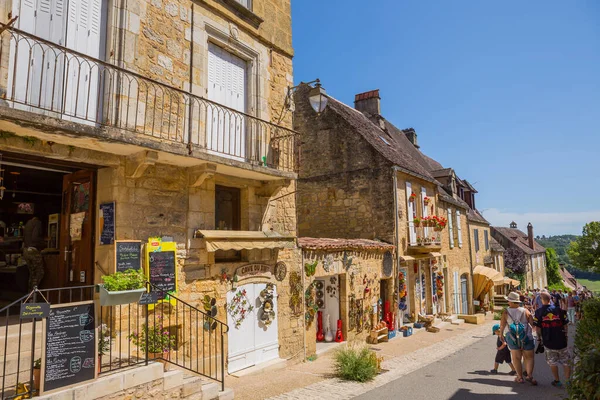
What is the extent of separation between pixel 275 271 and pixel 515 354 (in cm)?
493

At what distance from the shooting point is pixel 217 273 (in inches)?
295

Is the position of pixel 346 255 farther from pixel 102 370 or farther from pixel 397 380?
pixel 102 370

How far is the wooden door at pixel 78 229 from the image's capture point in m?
6.25

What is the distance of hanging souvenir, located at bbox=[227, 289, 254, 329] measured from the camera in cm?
780

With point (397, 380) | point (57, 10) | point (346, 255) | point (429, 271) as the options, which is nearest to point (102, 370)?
point (57, 10)

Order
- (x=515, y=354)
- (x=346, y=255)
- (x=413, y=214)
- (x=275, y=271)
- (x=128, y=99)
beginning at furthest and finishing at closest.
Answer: (x=413, y=214) → (x=346, y=255) → (x=275, y=271) → (x=515, y=354) → (x=128, y=99)

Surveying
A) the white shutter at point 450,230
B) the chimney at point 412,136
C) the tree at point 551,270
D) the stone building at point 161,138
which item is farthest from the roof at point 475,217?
the tree at point 551,270

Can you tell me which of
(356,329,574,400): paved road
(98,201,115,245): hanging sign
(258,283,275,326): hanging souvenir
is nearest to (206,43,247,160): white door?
(98,201,115,245): hanging sign

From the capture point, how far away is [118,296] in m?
4.92

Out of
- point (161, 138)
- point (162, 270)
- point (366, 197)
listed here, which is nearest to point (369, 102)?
point (366, 197)

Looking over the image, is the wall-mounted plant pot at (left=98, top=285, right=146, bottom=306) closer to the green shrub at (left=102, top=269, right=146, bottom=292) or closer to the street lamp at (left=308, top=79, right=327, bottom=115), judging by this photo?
the green shrub at (left=102, top=269, right=146, bottom=292)

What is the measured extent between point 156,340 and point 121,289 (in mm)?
1394

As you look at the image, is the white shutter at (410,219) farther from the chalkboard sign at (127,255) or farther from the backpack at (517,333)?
the chalkboard sign at (127,255)

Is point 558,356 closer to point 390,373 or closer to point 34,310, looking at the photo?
point 390,373
